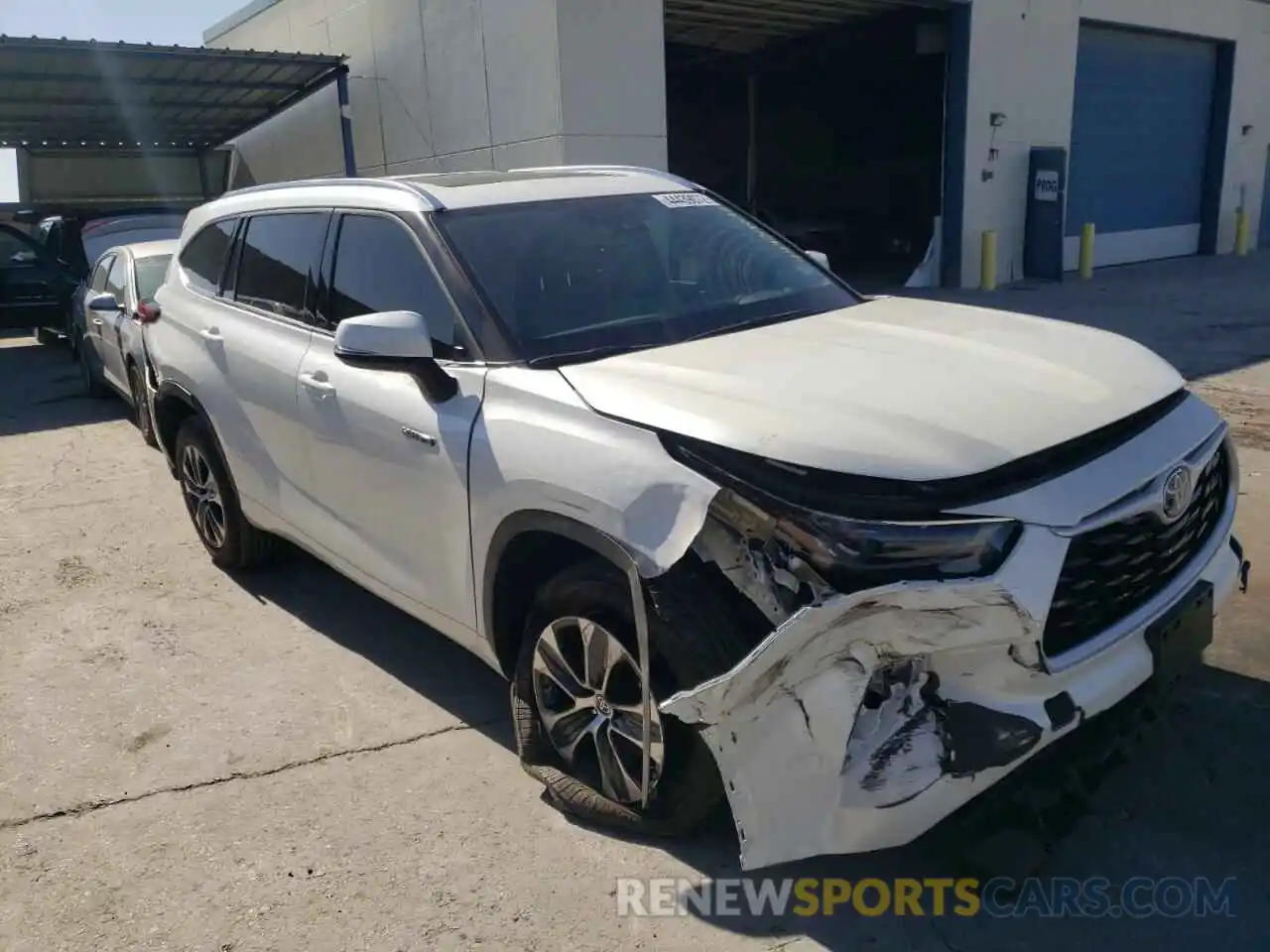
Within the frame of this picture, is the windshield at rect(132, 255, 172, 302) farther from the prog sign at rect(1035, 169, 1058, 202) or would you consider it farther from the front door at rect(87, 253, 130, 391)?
the prog sign at rect(1035, 169, 1058, 202)

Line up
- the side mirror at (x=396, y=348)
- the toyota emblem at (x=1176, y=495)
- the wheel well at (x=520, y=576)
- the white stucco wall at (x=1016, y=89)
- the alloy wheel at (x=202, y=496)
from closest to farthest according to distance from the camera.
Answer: the toyota emblem at (x=1176, y=495)
the wheel well at (x=520, y=576)
the side mirror at (x=396, y=348)
the alloy wheel at (x=202, y=496)
the white stucco wall at (x=1016, y=89)

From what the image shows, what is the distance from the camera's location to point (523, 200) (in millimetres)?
3738

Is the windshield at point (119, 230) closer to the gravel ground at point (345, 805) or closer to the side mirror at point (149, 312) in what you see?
the side mirror at point (149, 312)

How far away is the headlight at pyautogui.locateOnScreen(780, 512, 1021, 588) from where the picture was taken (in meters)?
2.27

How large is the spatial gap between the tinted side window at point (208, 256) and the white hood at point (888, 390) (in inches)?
107

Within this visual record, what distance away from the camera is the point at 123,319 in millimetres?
8484

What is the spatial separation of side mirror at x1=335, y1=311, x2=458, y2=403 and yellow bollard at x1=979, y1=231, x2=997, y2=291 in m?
15.8

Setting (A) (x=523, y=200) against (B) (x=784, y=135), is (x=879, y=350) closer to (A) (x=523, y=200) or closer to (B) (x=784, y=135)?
(A) (x=523, y=200)

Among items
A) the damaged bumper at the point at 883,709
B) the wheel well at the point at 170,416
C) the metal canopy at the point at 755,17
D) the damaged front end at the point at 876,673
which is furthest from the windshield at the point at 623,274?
the metal canopy at the point at 755,17

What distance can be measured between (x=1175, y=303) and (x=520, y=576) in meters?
13.8

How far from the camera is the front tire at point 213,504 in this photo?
4.93 m

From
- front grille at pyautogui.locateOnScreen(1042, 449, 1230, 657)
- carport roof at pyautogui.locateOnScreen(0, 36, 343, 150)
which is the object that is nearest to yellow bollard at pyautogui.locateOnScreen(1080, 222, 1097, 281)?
carport roof at pyautogui.locateOnScreen(0, 36, 343, 150)

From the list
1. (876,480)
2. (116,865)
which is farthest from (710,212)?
(116,865)

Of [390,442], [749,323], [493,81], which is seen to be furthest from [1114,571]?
[493,81]
